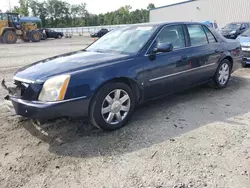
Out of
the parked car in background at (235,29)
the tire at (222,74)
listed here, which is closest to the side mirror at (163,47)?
the tire at (222,74)

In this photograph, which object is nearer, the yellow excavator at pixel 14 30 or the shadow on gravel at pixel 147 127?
the shadow on gravel at pixel 147 127

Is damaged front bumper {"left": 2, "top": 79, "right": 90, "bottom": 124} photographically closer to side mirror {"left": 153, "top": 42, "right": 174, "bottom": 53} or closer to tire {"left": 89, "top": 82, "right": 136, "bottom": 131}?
tire {"left": 89, "top": 82, "right": 136, "bottom": 131}

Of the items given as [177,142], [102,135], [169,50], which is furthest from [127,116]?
[169,50]

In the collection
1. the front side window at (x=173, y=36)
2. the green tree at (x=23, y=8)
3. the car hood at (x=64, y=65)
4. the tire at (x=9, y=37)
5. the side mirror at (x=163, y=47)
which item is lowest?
the car hood at (x=64, y=65)

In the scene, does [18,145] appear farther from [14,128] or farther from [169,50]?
[169,50]

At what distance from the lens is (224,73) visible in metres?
5.86

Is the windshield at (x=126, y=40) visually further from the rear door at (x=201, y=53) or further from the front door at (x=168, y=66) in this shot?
the rear door at (x=201, y=53)

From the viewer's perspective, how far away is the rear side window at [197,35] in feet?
16.5

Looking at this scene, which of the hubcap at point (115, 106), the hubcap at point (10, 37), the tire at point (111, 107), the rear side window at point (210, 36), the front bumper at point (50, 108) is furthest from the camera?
the hubcap at point (10, 37)

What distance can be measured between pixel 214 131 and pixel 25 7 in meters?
73.9

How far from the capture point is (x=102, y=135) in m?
3.69

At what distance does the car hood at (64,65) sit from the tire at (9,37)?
24.0 metres

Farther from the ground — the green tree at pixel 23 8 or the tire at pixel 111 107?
the green tree at pixel 23 8

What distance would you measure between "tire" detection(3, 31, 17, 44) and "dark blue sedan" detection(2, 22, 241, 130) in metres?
23.5
